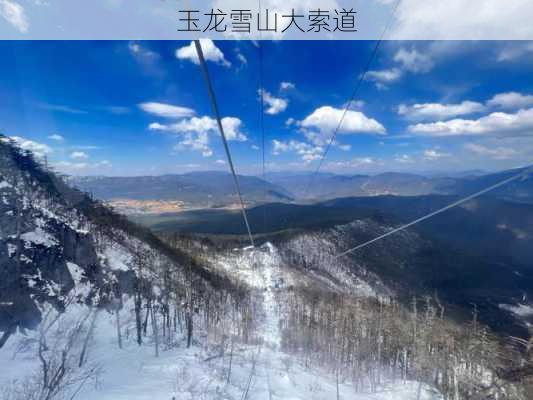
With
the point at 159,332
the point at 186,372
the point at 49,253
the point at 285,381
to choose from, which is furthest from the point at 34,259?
the point at 285,381

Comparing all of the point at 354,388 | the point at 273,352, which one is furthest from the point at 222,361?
the point at 354,388

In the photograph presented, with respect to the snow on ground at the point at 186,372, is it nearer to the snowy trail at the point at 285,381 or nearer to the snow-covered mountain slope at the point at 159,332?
the snowy trail at the point at 285,381

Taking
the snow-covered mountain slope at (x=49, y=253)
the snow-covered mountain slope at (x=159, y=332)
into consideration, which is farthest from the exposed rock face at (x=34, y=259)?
the snow-covered mountain slope at (x=159, y=332)

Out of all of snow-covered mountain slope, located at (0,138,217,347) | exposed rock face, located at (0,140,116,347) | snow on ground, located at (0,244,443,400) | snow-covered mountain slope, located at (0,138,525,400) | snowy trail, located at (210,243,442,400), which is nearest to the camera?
snow on ground, located at (0,244,443,400)

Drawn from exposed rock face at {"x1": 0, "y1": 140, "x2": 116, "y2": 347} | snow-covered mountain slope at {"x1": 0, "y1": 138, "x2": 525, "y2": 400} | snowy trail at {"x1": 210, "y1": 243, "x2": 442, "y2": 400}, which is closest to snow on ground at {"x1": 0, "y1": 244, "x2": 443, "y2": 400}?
snowy trail at {"x1": 210, "y1": 243, "x2": 442, "y2": 400}

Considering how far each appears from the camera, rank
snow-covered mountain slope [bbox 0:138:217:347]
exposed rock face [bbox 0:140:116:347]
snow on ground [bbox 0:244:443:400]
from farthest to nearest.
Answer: snow-covered mountain slope [bbox 0:138:217:347]
exposed rock face [bbox 0:140:116:347]
snow on ground [bbox 0:244:443:400]

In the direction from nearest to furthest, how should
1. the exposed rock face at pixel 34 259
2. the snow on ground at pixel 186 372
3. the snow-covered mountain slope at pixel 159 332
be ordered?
the snow on ground at pixel 186 372 < the snow-covered mountain slope at pixel 159 332 < the exposed rock face at pixel 34 259

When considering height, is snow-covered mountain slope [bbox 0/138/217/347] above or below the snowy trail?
above

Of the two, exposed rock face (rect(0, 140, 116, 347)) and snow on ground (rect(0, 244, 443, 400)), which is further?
exposed rock face (rect(0, 140, 116, 347))

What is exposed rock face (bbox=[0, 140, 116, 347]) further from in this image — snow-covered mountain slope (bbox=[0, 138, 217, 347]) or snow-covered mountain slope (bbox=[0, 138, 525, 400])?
snow-covered mountain slope (bbox=[0, 138, 525, 400])

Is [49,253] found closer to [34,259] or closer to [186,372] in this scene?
[34,259]
